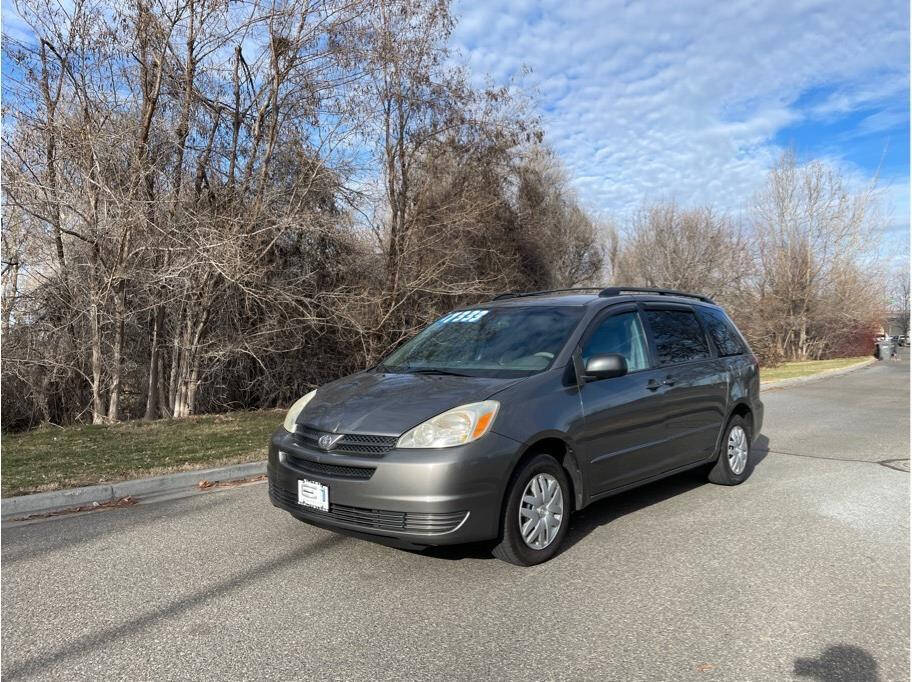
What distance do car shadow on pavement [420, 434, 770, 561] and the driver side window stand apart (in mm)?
1221

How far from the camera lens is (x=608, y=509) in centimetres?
569

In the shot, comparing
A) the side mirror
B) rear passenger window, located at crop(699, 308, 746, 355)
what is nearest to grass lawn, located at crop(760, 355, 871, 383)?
rear passenger window, located at crop(699, 308, 746, 355)

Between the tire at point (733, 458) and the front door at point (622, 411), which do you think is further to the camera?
the tire at point (733, 458)

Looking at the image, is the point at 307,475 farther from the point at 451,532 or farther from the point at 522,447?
the point at 522,447

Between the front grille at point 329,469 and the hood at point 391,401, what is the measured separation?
0.22 m

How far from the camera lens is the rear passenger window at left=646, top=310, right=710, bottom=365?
5.75m

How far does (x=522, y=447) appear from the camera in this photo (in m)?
4.18

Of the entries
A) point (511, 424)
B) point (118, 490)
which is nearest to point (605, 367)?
point (511, 424)

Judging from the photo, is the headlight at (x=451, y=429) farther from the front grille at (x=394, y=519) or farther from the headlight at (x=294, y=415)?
the headlight at (x=294, y=415)

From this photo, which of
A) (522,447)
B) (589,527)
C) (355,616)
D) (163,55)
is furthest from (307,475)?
(163,55)

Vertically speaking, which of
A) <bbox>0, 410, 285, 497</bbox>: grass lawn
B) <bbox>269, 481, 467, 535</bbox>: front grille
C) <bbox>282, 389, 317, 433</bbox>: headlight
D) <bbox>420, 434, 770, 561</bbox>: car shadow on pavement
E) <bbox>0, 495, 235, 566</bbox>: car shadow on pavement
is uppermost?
<bbox>282, 389, 317, 433</bbox>: headlight

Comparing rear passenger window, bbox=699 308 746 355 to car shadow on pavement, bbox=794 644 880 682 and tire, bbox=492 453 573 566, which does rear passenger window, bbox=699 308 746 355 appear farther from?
car shadow on pavement, bbox=794 644 880 682

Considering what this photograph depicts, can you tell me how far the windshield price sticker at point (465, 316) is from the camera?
224 inches

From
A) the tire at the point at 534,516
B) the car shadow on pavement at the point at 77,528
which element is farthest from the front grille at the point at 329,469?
the car shadow on pavement at the point at 77,528
